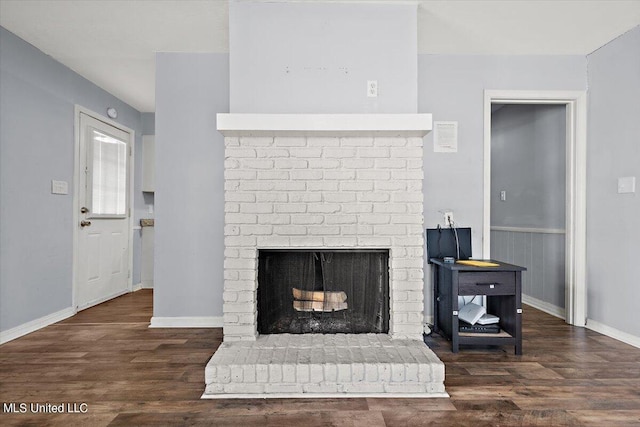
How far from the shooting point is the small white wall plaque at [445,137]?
320cm

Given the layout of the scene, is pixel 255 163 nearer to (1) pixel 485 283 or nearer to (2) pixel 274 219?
(2) pixel 274 219

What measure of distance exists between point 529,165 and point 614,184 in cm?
106

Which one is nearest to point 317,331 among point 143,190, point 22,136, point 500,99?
point 500,99

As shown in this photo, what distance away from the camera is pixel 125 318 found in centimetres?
346

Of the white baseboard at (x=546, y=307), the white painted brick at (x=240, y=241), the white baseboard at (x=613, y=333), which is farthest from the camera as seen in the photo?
the white baseboard at (x=546, y=307)

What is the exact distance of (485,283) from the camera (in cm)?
258

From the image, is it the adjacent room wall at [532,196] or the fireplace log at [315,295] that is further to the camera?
the adjacent room wall at [532,196]

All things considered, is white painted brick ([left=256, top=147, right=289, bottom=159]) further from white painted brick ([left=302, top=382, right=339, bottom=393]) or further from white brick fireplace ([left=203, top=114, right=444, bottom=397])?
white painted brick ([left=302, top=382, right=339, bottom=393])

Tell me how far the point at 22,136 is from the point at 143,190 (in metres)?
1.86

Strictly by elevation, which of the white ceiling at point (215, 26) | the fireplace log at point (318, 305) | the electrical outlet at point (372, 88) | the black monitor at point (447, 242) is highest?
the white ceiling at point (215, 26)

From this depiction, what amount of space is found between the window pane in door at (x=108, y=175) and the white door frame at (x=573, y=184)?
3.85 meters

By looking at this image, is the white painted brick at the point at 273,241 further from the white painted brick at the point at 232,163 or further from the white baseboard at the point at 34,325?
the white baseboard at the point at 34,325

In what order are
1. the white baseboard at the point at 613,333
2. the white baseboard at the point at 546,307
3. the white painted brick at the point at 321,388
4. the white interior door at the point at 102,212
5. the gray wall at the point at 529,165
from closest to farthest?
the white painted brick at the point at 321,388
the white baseboard at the point at 613,333
the white baseboard at the point at 546,307
the gray wall at the point at 529,165
the white interior door at the point at 102,212

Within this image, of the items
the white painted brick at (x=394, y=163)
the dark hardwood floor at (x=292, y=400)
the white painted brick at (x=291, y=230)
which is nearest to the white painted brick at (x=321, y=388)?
the dark hardwood floor at (x=292, y=400)
